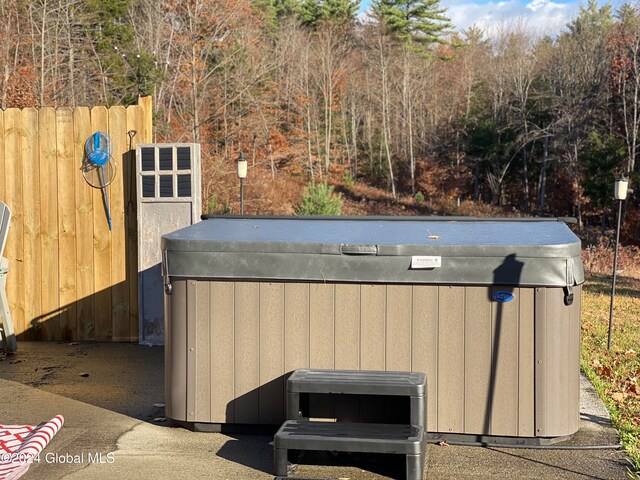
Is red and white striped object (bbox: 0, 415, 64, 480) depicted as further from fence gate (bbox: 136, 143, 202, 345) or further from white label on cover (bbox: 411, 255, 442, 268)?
fence gate (bbox: 136, 143, 202, 345)

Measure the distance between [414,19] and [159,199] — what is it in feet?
136

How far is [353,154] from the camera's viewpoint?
4141cm

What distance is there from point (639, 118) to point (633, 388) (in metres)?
24.8

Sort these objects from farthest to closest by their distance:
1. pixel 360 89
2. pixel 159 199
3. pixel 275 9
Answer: pixel 360 89 → pixel 275 9 → pixel 159 199

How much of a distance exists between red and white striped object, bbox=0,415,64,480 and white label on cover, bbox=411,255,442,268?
7.30ft

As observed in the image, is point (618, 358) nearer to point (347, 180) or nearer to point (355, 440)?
point (355, 440)

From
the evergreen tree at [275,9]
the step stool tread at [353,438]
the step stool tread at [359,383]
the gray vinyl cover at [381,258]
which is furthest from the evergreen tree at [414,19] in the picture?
the step stool tread at [353,438]

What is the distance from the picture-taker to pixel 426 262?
14.9 ft

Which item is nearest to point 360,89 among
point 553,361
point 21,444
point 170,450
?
point 553,361

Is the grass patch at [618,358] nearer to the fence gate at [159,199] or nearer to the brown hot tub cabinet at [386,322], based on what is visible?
the brown hot tub cabinet at [386,322]

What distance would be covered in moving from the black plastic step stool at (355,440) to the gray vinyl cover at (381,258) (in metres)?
0.87

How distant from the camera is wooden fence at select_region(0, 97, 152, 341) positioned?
7.64 m

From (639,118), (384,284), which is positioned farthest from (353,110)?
(384,284)

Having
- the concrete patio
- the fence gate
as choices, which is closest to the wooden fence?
the fence gate
